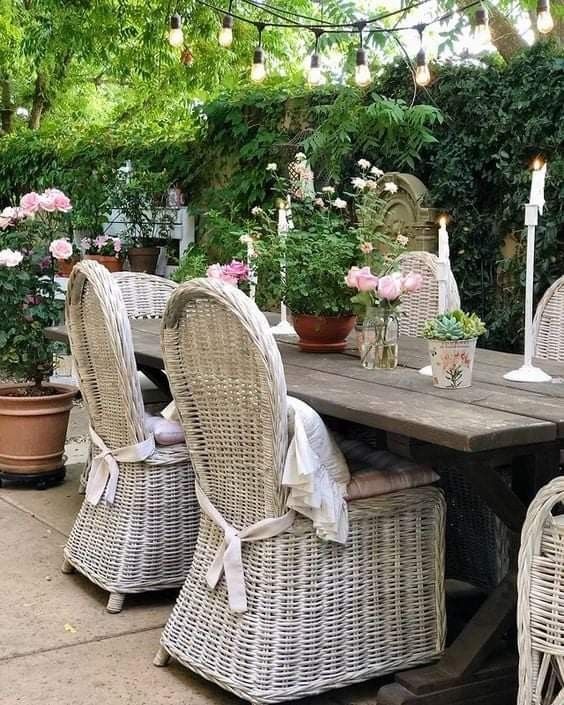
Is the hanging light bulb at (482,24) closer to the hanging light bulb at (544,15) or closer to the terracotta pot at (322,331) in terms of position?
the hanging light bulb at (544,15)

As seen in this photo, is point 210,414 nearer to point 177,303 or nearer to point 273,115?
point 177,303

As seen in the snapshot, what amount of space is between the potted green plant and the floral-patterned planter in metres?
4.83

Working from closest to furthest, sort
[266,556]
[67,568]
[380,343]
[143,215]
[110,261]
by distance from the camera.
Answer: [266,556], [380,343], [67,568], [110,261], [143,215]

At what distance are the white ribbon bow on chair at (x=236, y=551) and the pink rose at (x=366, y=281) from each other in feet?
2.53

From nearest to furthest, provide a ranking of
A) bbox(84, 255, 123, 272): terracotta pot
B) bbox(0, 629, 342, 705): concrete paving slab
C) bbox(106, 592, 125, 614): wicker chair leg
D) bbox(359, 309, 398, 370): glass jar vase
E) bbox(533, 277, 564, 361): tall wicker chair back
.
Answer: bbox(0, 629, 342, 705): concrete paving slab < bbox(359, 309, 398, 370): glass jar vase < bbox(106, 592, 125, 614): wicker chair leg < bbox(533, 277, 564, 361): tall wicker chair back < bbox(84, 255, 123, 272): terracotta pot

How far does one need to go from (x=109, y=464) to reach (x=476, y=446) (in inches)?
58.6

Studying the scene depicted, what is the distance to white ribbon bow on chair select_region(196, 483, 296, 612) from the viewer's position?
2.40 m

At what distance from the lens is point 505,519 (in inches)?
95.4

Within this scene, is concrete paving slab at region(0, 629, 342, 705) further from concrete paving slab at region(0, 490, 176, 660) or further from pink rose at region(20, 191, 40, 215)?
pink rose at region(20, 191, 40, 215)

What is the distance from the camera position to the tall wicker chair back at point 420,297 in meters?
3.97

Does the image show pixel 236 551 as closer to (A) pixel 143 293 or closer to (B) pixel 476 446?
(B) pixel 476 446

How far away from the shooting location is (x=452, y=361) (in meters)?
2.60

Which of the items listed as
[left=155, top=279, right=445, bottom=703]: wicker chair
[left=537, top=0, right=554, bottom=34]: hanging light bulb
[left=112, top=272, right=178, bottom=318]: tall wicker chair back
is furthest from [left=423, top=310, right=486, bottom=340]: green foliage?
[left=112, top=272, right=178, bottom=318]: tall wicker chair back

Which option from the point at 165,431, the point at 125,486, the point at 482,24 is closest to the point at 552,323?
the point at 482,24
